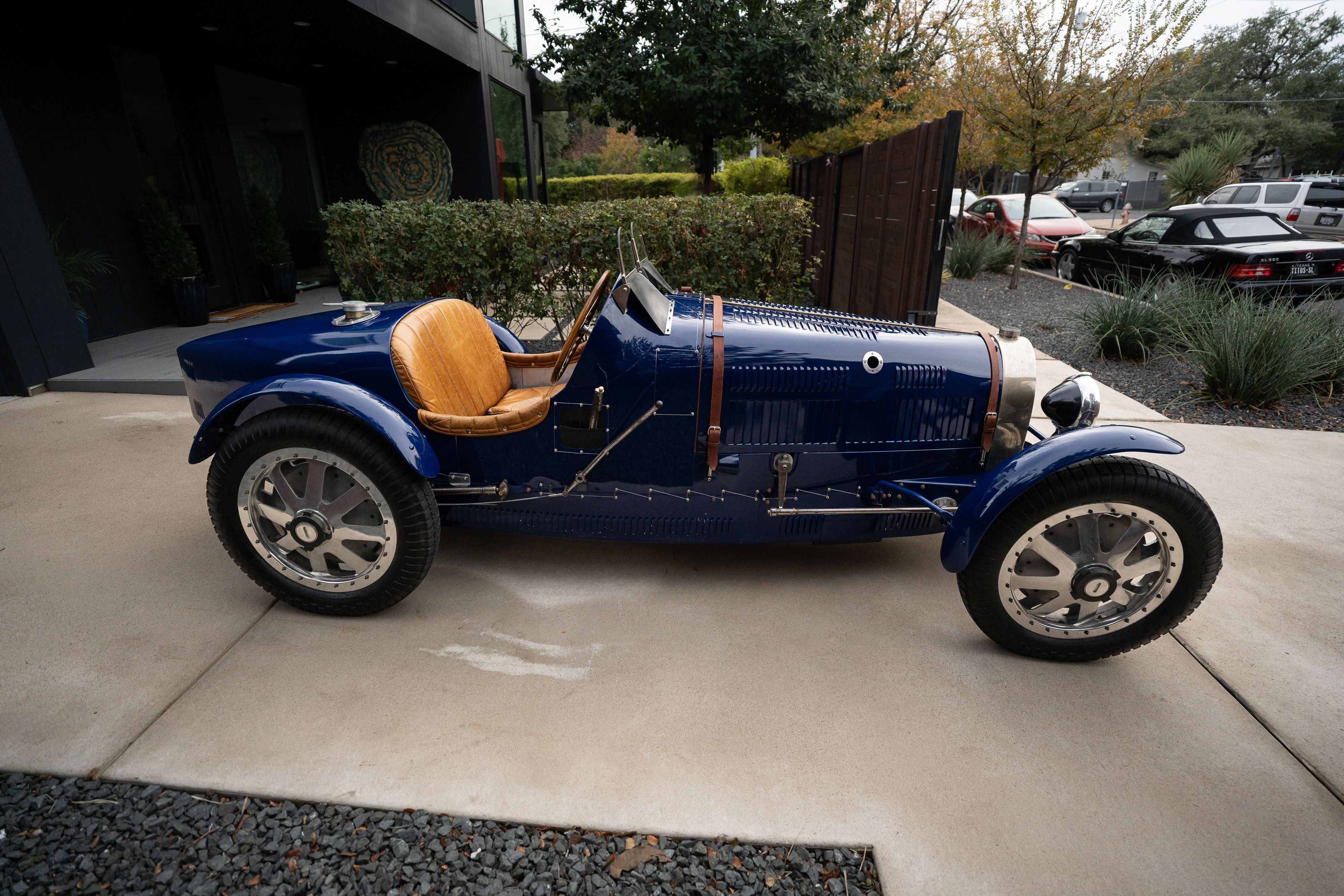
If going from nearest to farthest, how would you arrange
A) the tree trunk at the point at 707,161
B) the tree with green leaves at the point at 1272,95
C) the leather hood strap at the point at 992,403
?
the leather hood strap at the point at 992,403 → the tree trunk at the point at 707,161 → the tree with green leaves at the point at 1272,95

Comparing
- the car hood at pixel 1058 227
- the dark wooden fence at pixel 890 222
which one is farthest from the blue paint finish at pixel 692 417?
the car hood at pixel 1058 227

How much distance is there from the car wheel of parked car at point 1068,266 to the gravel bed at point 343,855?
11.9 meters

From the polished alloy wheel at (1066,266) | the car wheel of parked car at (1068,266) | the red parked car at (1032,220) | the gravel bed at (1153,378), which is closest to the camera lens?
the gravel bed at (1153,378)

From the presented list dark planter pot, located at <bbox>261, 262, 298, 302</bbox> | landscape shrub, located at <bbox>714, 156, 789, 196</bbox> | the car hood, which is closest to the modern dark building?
dark planter pot, located at <bbox>261, 262, 298, 302</bbox>

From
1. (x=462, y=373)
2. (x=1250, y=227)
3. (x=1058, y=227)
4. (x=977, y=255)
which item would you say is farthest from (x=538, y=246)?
(x=1058, y=227)

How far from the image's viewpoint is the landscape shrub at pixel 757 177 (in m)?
12.3

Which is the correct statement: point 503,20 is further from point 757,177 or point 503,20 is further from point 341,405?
point 341,405

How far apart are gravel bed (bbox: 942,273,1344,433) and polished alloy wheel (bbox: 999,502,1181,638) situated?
347 centimetres

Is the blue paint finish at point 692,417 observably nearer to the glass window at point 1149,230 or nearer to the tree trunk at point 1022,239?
the glass window at point 1149,230

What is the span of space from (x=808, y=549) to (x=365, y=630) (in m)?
1.94

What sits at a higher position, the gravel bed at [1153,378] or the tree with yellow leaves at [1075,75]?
the tree with yellow leaves at [1075,75]

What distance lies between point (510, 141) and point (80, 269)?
832 cm

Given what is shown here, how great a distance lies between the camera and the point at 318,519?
2.44m

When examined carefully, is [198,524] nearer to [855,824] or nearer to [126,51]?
[855,824]
